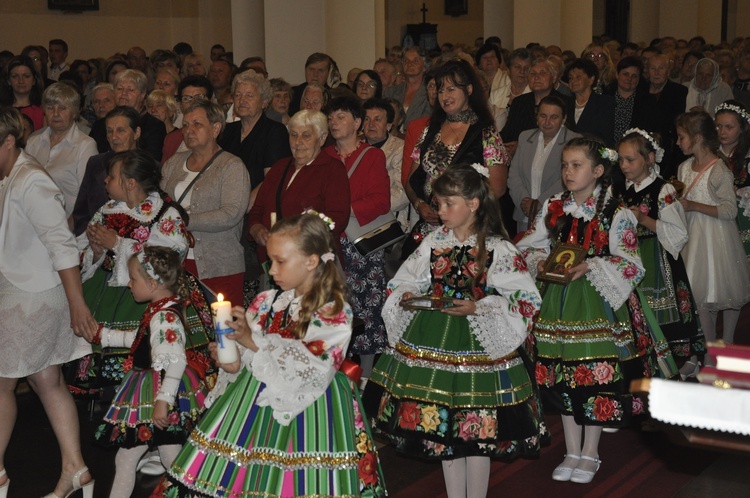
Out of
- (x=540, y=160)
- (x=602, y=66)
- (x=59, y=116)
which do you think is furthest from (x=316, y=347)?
(x=602, y=66)

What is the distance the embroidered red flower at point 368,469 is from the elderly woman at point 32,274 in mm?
1458

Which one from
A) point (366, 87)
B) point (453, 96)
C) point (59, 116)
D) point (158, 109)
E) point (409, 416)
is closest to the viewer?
point (409, 416)

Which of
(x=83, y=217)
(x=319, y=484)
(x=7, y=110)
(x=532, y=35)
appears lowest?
(x=319, y=484)

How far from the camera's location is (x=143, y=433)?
441 cm

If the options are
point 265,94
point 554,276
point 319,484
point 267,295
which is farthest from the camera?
point 265,94

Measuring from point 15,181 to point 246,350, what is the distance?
148 centimetres

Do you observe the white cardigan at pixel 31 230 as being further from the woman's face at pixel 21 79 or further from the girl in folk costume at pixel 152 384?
the woman's face at pixel 21 79

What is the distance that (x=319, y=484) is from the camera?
3.61 m

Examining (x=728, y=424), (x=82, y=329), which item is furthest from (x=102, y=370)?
(x=728, y=424)

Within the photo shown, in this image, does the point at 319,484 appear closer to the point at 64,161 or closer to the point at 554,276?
the point at 554,276

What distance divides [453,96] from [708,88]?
5993mm

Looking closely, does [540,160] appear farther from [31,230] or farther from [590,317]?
[31,230]

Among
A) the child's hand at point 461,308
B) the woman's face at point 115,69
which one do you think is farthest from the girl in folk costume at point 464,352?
the woman's face at point 115,69

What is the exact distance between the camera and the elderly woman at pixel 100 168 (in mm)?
5922
